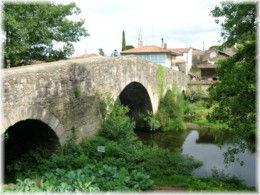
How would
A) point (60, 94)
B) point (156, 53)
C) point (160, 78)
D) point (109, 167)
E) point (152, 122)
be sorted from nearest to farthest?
point (109, 167) → point (60, 94) → point (152, 122) → point (160, 78) → point (156, 53)

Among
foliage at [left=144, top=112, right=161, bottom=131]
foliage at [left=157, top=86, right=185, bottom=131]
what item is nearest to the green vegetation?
foliage at [left=144, top=112, right=161, bottom=131]

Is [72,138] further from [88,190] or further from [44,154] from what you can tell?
[88,190]

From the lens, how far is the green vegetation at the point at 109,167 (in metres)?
11.3

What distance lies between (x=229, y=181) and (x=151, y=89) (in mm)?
12658

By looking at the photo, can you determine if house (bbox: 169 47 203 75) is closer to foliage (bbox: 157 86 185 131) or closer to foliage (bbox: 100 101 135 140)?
foliage (bbox: 157 86 185 131)

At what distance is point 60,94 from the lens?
13.9 meters

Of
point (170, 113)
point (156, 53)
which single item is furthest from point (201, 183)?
point (156, 53)

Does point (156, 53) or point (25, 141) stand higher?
point (156, 53)

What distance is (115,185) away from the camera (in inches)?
450

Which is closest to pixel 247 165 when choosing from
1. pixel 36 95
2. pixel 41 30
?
pixel 36 95

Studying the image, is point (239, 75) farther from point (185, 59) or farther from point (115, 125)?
point (185, 59)

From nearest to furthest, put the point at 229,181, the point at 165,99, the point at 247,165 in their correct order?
the point at 229,181 < the point at 247,165 < the point at 165,99

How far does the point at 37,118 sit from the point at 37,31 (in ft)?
31.0

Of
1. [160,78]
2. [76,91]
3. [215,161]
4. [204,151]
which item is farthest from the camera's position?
[160,78]
